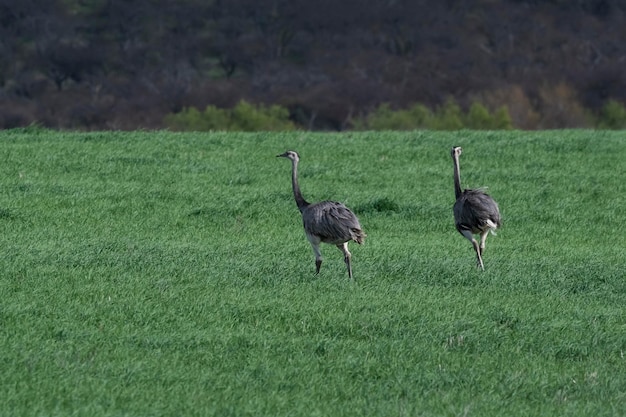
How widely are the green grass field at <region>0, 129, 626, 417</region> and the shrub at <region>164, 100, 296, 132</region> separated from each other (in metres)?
17.8

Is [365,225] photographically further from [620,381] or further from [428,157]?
[620,381]

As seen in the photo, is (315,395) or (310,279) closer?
(315,395)

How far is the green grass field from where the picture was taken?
973cm

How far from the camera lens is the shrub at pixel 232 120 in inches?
1704

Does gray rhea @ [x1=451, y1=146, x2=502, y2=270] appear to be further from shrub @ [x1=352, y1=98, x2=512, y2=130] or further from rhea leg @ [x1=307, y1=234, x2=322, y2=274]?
shrub @ [x1=352, y1=98, x2=512, y2=130]

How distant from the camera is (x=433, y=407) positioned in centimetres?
942

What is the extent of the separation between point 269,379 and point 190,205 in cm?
1022

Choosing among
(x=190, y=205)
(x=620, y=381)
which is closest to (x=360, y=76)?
(x=190, y=205)

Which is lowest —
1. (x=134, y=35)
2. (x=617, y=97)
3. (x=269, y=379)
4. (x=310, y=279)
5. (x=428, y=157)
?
(x=134, y=35)

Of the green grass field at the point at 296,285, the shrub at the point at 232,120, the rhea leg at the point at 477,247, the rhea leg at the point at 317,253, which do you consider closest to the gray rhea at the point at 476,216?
the rhea leg at the point at 477,247

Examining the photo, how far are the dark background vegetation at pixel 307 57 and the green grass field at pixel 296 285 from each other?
27869mm

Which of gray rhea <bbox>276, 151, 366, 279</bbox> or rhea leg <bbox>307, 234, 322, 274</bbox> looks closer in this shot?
gray rhea <bbox>276, 151, 366, 279</bbox>

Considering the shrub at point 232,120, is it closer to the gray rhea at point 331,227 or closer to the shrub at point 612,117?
the shrub at point 612,117

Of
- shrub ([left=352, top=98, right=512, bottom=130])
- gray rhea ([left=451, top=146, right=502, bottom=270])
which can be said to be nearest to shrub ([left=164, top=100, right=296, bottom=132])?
shrub ([left=352, top=98, right=512, bottom=130])
